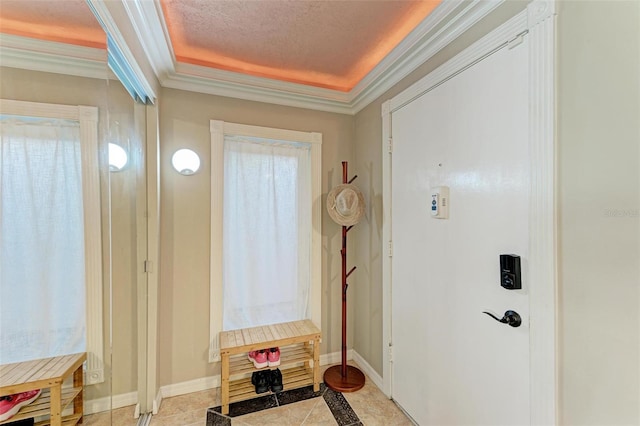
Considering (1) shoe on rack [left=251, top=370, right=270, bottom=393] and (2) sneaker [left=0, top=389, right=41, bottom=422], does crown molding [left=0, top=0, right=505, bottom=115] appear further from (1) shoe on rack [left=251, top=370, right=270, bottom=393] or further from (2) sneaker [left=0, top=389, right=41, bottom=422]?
(1) shoe on rack [left=251, top=370, right=270, bottom=393]

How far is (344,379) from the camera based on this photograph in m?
2.34

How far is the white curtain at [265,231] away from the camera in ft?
7.73

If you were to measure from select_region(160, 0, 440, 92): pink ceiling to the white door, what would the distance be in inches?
→ 20.5

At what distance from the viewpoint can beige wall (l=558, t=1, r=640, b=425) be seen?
0.91m

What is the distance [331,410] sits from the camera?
203 cm

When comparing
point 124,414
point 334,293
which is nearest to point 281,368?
point 334,293

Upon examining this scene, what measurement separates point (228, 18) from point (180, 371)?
2595mm

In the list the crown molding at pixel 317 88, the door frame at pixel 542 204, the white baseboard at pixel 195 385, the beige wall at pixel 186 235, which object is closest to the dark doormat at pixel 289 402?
the white baseboard at pixel 195 385

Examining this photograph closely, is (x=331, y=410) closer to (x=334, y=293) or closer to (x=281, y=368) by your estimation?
(x=281, y=368)

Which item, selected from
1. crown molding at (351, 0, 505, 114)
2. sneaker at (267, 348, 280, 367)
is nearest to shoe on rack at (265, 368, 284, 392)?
sneaker at (267, 348, 280, 367)

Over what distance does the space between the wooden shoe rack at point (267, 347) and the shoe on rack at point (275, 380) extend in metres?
0.05

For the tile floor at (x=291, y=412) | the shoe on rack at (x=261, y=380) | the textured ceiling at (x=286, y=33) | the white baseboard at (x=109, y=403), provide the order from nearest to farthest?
the white baseboard at (x=109, y=403)
the textured ceiling at (x=286, y=33)
the tile floor at (x=291, y=412)
the shoe on rack at (x=261, y=380)

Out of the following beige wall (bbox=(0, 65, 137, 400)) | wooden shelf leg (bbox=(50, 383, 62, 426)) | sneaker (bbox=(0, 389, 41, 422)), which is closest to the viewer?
sneaker (bbox=(0, 389, 41, 422))

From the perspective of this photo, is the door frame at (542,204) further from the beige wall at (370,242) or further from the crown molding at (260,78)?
the beige wall at (370,242)
